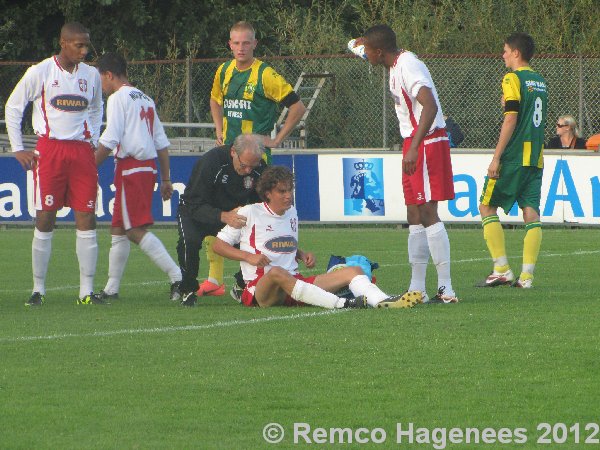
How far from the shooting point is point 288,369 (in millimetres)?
7562

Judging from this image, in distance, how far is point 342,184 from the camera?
65.0 ft

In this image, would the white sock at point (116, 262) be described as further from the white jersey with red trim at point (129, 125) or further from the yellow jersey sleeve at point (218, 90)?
the yellow jersey sleeve at point (218, 90)

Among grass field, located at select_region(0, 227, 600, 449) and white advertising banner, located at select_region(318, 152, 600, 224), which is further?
white advertising banner, located at select_region(318, 152, 600, 224)

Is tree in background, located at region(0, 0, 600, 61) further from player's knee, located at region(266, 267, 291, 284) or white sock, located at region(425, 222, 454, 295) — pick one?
player's knee, located at region(266, 267, 291, 284)

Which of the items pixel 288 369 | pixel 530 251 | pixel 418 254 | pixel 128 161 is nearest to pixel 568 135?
pixel 530 251

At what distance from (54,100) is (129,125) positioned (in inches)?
32.5

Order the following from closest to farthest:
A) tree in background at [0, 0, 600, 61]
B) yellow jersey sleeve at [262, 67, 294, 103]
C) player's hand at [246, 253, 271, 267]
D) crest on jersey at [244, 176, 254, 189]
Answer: player's hand at [246, 253, 271, 267]
crest on jersey at [244, 176, 254, 189]
yellow jersey sleeve at [262, 67, 294, 103]
tree in background at [0, 0, 600, 61]

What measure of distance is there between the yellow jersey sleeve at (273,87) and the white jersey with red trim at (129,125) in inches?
36.3

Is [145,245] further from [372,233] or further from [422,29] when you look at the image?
[422,29]

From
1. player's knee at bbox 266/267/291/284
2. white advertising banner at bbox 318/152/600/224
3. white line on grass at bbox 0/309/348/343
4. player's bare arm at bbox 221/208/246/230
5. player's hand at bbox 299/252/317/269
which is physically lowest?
white advertising banner at bbox 318/152/600/224

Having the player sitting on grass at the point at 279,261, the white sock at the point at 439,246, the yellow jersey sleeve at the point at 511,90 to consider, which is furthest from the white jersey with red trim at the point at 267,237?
the yellow jersey sleeve at the point at 511,90

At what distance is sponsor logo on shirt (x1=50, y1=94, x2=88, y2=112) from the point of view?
432 inches

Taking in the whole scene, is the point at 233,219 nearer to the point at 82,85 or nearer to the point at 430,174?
the point at 430,174

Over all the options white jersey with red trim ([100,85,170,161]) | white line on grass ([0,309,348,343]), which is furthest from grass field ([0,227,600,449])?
white jersey with red trim ([100,85,170,161])
